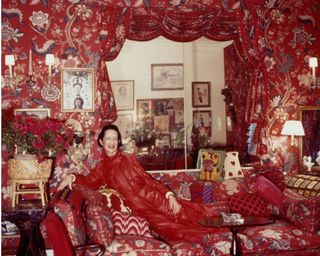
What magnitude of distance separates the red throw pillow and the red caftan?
1.93ft

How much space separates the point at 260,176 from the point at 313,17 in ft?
7.91

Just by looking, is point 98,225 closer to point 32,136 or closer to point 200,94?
point 32,136

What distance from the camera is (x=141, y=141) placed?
5738mm

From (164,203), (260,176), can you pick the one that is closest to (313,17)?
(260,176)

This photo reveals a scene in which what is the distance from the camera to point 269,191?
4.83 meters

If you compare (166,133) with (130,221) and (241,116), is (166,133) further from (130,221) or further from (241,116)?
(130,221)

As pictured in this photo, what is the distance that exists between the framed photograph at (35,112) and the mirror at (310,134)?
330 cm

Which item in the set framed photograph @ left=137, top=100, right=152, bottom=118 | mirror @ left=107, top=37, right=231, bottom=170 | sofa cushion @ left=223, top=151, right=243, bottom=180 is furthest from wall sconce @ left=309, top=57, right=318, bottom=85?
framed photograph @ left=137, top=100, right=152, bottom=118

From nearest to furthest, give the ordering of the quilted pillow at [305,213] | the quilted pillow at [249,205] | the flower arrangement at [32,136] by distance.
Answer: the flower arrangement at [32,136]
the quilted pillow at [305,213]
the quilted pillow at [249,205]

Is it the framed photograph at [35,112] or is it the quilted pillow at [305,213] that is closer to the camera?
the quilted pillow at [305,213]

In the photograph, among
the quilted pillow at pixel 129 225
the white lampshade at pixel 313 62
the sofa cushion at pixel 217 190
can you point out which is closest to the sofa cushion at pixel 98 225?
the quilted pillow at pixel 129 225

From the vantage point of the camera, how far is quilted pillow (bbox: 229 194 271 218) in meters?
4.65

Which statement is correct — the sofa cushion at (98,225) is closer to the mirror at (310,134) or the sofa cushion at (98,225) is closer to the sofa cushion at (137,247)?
the sofa cushion at (137,247)

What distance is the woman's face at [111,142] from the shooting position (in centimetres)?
466
